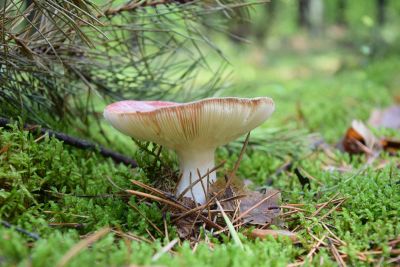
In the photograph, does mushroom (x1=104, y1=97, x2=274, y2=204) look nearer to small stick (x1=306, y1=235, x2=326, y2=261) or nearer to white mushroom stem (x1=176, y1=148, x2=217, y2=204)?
white mushroom stem (x1=176, y1=148, x2=217, y2=204)

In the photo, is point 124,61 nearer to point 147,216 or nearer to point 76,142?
point 76,142

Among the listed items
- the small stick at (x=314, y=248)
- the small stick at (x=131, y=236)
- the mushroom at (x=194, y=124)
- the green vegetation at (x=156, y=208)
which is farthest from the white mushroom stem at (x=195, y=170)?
the small stick at (x=314, y=248)

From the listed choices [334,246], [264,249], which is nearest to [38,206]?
[264,249]

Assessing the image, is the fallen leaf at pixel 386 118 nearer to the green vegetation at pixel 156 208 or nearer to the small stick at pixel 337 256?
the green vegetation at pixel 156 208

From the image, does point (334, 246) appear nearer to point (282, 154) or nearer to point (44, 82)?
point (282, 154)

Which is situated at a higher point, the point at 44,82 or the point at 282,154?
the point at 44,82

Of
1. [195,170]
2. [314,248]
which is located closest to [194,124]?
[195,170]

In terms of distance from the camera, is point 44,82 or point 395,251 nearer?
point 395,251
